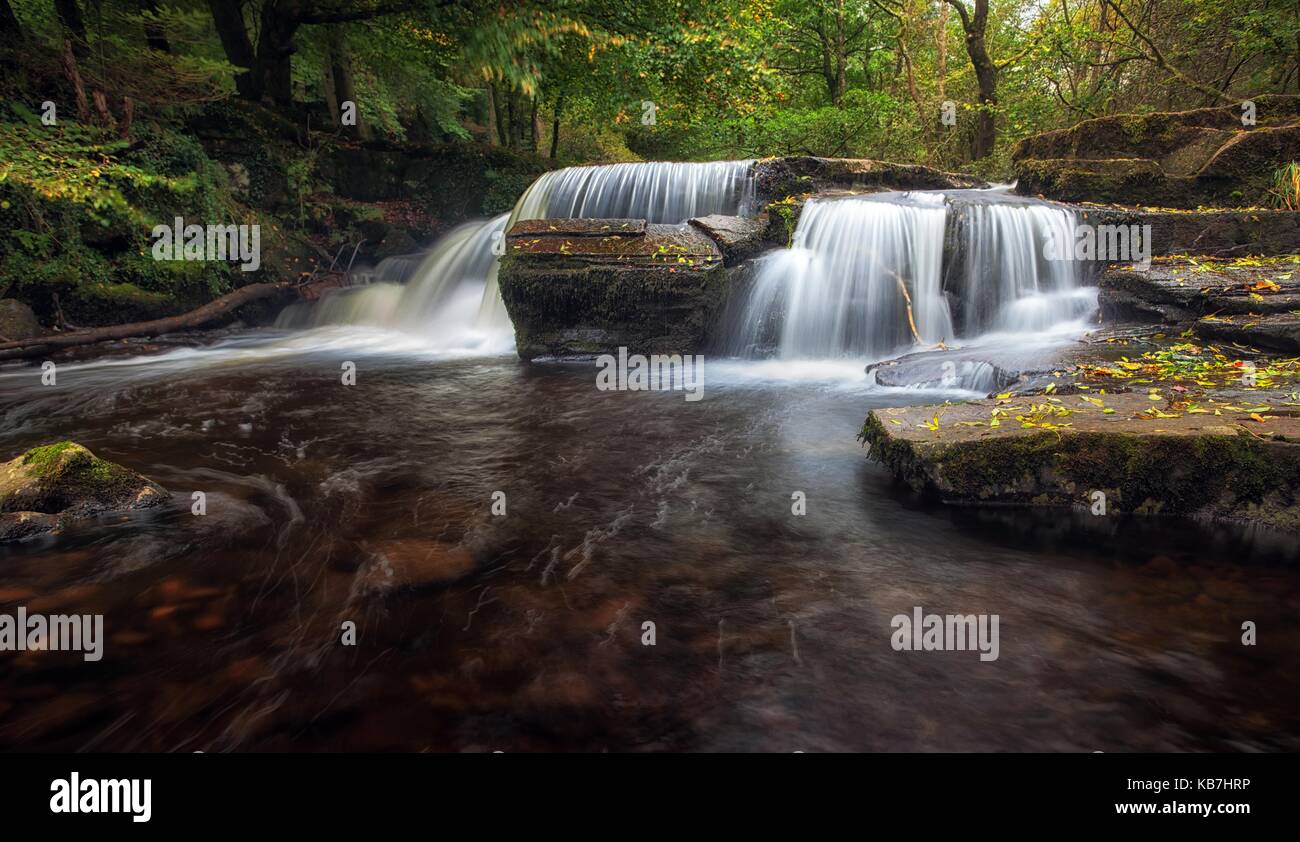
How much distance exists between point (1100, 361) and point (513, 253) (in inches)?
295

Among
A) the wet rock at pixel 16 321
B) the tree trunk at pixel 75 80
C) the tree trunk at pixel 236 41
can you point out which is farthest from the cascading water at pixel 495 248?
the tree trunk at pixel 236 41

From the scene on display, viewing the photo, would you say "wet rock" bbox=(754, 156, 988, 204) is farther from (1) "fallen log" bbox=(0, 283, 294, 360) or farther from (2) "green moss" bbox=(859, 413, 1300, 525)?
(1) "fallen log" bbox=(0, 283, 294, 360)

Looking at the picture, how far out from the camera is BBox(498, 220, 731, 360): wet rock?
8977mm

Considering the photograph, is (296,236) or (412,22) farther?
(296,236)

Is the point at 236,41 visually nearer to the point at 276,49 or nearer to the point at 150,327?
the point at 276,49

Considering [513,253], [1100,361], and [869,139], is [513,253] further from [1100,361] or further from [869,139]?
[869,139]

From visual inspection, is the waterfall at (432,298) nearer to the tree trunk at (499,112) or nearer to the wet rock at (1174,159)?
the tree trunk at (499,112)

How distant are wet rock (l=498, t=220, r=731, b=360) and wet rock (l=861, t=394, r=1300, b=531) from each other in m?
5.08

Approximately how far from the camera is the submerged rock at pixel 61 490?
3.86 meters

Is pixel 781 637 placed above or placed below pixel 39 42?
below
